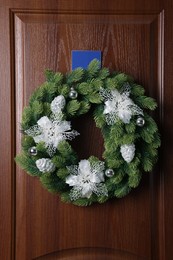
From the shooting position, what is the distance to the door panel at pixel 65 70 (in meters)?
1.23

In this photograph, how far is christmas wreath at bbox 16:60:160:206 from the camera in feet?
3.59

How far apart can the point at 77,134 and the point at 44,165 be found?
0.14 metres

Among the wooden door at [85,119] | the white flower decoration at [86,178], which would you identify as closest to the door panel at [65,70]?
the wooden door at [85,119]

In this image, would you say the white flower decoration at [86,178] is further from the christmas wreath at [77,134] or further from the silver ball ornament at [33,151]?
the silver ball ornament at [33,151]

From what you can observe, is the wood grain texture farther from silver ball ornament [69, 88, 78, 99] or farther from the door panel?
silver ball ornament [69, 88, 78, 99]

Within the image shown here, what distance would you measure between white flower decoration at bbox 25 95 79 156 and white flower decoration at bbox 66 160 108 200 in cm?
8

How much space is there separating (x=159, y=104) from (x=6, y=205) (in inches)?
21.7

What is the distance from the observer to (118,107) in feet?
3.62

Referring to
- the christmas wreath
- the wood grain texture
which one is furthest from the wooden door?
the christmas wreath

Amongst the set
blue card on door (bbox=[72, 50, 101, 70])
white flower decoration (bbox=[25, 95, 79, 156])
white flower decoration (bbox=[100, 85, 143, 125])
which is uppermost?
blue card on door (bbox=[72, 50, 101, 70])

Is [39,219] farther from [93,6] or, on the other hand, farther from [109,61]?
[93,6]

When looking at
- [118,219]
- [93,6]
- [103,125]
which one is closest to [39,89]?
[103,125]

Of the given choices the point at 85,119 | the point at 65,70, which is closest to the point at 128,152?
the point at 85,119

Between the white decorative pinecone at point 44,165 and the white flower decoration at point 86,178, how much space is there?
59mm
